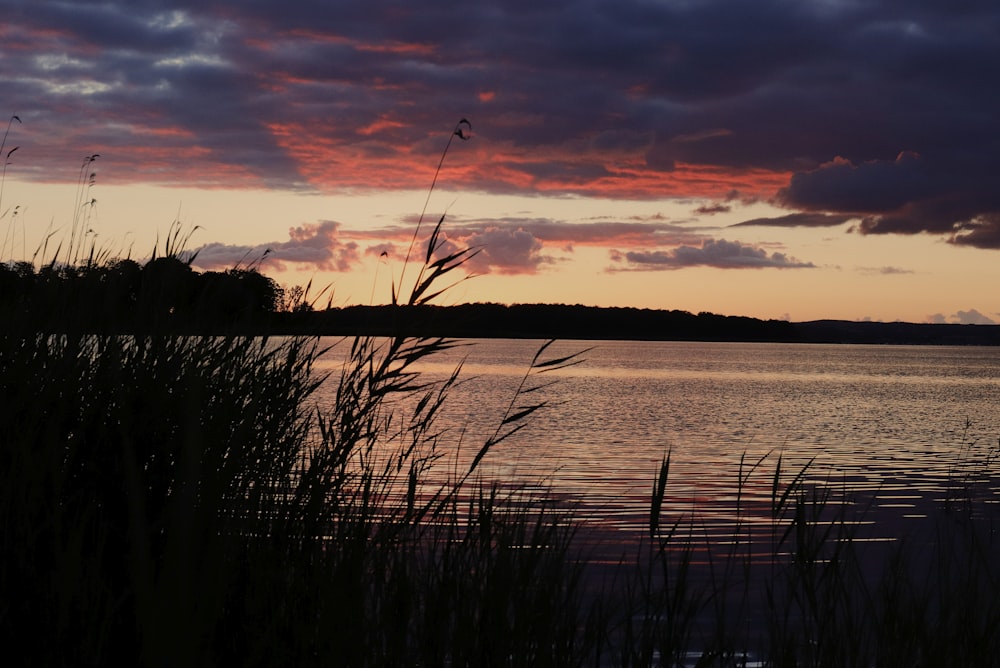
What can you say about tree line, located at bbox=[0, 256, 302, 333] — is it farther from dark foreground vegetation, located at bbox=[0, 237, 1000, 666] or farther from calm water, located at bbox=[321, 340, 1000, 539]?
calm water, located at bbox=[321, 340, 1000, 539]

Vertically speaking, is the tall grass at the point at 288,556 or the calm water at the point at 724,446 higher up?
the tall grass at the point at 288,556

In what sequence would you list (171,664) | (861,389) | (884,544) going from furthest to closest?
1. (861,389)
2. (884,544)
3. (171,664)

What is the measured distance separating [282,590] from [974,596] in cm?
344

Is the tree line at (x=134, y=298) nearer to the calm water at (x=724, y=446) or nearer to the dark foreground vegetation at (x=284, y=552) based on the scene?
the dark foreground vegetation at (x=284, y=552)

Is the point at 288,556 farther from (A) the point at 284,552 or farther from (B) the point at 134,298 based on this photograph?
(B) the point at 134,298

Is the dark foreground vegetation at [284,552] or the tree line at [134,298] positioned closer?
the dark foreground vegetation at [284,552]

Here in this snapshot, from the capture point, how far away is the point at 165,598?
8.55 ft

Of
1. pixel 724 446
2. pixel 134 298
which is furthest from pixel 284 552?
pixel 724 446

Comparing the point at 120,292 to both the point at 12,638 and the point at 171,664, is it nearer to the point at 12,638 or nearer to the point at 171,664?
the point at 12,638

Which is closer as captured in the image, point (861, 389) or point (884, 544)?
point (884, 544)

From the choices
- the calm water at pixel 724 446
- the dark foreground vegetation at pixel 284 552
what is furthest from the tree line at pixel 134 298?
the calm water at pixel 724 446

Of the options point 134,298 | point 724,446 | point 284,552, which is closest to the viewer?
point 284,552

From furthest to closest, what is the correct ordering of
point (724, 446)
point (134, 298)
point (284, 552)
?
point (724, 446) → point (134, 298) → point (284, 552)

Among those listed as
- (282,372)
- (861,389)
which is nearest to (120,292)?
(282,372)
